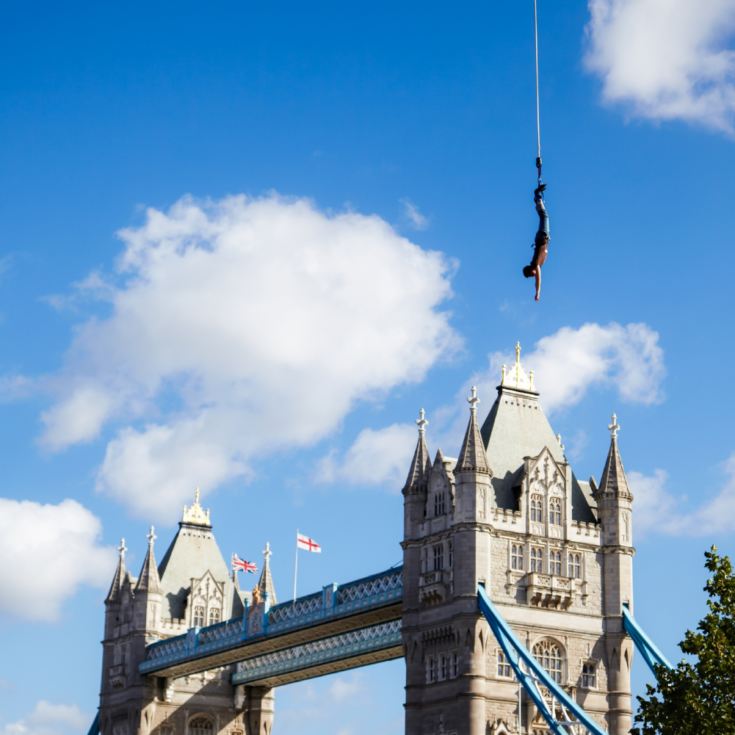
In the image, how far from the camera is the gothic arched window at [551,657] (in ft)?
270

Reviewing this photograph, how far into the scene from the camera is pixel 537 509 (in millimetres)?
84750

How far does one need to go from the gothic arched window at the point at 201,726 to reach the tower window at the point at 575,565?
126ft

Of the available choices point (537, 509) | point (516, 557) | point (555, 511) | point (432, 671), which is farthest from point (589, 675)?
point (537, 509)

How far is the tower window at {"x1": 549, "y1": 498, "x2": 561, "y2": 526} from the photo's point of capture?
8506 centimetres

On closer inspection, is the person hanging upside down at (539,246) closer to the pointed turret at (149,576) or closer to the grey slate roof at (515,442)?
the grey slate roof at (515,442)

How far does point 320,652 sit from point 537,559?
21.3 m

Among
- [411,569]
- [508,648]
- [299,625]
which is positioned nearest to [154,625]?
[299,625]

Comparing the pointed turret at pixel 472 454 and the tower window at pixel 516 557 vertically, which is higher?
the pointed turret at pixel 472 454

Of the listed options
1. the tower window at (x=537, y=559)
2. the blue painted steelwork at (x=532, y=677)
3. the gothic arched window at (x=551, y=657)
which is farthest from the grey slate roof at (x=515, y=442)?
the gothic arched window at (x=551, y=657)

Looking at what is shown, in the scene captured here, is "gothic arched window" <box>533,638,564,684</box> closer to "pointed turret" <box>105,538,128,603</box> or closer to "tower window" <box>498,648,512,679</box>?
"tower window" <box>498,648,512,679</box>

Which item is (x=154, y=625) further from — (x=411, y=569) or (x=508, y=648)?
(x=508, y=648)

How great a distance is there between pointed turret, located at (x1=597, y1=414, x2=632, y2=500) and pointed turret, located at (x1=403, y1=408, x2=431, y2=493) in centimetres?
921

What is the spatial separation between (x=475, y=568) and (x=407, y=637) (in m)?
6.12

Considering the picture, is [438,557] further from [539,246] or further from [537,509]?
[539,246]
